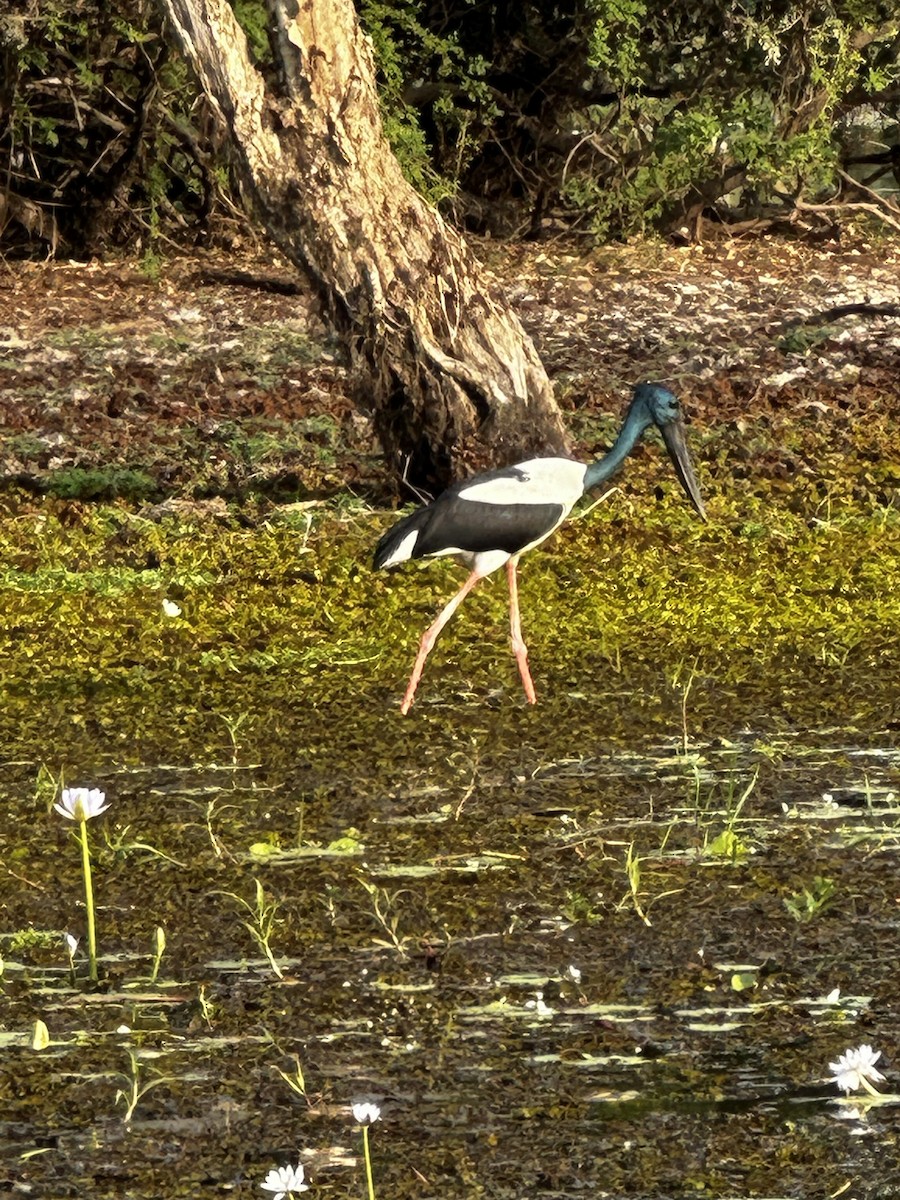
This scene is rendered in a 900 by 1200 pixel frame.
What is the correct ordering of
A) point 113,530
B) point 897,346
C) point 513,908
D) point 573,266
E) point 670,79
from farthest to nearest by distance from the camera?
point 670,79, point 573,266, point 897,346, point 113,530, point 513,908

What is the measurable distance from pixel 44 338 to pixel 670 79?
7.09 meters

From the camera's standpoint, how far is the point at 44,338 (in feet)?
48.3

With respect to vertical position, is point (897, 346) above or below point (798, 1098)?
below

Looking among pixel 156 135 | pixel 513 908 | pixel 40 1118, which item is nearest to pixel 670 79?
pixel 156 135

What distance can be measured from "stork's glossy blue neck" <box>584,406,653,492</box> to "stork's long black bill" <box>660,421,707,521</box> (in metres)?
0.08

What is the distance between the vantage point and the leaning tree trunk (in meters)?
9.34

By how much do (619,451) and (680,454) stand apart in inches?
23.0

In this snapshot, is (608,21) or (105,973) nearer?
(105,973)

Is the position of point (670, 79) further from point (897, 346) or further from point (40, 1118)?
point (40, 1118)

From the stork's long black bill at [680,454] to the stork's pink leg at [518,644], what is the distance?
95 cm

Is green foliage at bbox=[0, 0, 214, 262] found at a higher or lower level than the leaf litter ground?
lower

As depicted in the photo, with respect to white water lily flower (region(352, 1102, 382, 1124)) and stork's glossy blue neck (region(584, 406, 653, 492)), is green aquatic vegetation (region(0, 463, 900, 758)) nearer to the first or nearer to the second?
stork's glossy blue neck (region(584, 406, 653, 492))

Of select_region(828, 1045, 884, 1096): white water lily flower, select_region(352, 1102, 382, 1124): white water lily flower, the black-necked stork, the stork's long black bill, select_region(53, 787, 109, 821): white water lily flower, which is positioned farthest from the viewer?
the stork's long black bill

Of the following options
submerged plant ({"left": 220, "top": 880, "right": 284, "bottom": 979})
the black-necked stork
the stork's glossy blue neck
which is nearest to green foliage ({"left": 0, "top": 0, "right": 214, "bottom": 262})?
the stork's glossy blue neck
